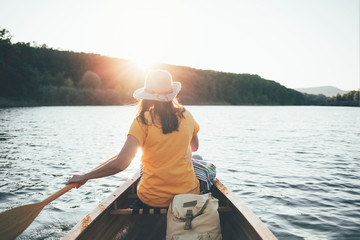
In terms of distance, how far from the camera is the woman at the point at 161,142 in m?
2.24

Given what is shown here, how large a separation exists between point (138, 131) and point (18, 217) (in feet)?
4.35

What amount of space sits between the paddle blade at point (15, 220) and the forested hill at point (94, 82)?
58.8 m

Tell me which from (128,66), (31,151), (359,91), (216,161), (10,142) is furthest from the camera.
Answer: (128,66)

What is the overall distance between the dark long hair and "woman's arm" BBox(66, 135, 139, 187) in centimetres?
22

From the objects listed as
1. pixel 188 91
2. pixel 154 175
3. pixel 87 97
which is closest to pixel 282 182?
pixel 154 175

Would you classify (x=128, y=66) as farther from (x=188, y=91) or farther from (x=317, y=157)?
(x=317, y=157)

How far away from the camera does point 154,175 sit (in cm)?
241

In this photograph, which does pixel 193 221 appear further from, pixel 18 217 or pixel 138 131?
pixel 18 217

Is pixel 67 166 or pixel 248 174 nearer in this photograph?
pixel 248 174

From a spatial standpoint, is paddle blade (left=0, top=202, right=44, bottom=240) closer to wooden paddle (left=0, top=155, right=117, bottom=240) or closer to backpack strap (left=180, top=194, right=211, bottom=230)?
wooden paddle (left=0, top=155, right=117, bottom=240)

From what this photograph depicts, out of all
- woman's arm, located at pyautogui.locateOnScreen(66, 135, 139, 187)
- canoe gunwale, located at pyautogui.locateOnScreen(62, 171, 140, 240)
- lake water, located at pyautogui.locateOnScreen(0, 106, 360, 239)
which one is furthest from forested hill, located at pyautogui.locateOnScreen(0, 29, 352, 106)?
woman's arm, located at pyautogui.locateOnScreen(66, 135, 139, 187)

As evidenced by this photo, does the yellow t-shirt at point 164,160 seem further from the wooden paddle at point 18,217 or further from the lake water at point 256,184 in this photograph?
the lake water at point 256,184

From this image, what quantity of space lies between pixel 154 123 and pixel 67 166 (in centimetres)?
707

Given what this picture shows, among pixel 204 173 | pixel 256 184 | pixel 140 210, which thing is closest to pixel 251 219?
pixel 204 173
